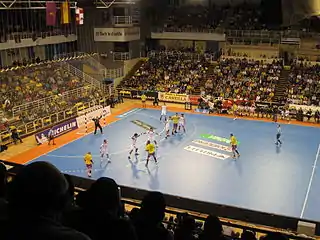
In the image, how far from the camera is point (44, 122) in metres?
29.3

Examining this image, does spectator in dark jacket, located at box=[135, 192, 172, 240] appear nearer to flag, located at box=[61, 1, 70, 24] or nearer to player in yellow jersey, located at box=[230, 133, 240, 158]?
player in yellow jersey, located at box=[230, 133, 240, 158]

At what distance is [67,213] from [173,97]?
34.1 m

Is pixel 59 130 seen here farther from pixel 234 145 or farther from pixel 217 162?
pixel 234 145

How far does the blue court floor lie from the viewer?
1784 centimetres

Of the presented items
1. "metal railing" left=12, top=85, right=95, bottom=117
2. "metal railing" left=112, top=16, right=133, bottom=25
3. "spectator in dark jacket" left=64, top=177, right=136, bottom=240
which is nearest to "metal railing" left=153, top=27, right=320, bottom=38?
"metal railing" left=112, top=16, right=133, bottom=25

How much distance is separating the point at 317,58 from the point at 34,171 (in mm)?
41527

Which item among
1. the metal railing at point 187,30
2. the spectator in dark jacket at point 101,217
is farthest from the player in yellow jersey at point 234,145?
the metal railing at point 187,30

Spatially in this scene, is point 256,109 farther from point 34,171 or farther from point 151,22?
point 34,171

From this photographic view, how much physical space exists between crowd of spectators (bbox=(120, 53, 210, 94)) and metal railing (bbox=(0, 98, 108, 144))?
25.0 ft

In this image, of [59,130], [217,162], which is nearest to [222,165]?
[217,162]

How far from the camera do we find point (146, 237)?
4074 mm

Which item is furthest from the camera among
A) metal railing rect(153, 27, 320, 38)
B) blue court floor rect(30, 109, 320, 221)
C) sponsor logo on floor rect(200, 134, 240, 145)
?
metal railing rect(153, 27, 320, 38)

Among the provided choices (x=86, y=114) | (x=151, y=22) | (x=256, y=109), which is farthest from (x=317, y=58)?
(x=86, y=114)

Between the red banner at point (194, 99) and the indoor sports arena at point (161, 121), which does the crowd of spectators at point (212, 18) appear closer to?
the indoor sports arena at point (161, 121)
